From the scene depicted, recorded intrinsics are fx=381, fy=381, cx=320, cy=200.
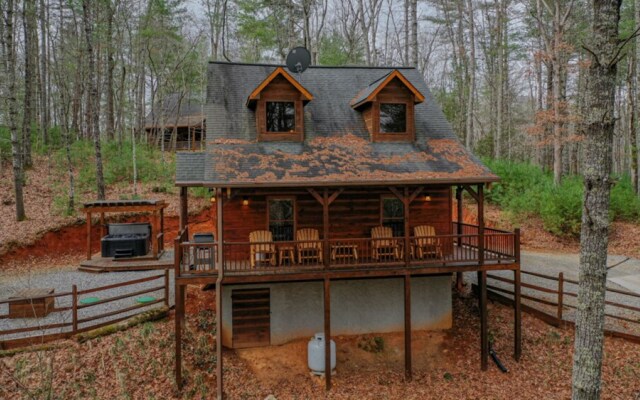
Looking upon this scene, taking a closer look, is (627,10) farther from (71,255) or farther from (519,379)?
(71,255)

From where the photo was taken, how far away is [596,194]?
550 cm

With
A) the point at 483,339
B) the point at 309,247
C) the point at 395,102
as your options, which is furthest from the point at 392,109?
the point at 483,339

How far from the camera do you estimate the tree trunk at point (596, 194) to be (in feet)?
17.5

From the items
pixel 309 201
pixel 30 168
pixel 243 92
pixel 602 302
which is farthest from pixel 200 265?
pixel 30 168

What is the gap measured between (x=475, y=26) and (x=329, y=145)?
23.6 metres

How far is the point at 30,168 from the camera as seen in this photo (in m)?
21.7

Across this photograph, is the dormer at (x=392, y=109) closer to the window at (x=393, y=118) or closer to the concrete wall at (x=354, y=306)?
the window at (x=393, y=118)

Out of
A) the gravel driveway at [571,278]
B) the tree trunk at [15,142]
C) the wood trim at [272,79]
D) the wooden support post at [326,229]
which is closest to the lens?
the wooden support post at [326,229]

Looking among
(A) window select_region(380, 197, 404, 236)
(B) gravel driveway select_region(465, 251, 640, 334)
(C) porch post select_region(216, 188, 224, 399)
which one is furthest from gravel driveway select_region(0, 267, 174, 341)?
(B) gravel driveway select_region(465, 251, 640, 334)

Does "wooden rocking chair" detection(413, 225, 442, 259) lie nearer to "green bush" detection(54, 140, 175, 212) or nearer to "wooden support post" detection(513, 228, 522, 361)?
"wooden support post" detection(513, 228, 522, 361)

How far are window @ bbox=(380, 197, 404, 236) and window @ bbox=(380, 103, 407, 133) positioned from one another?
2.35 metres

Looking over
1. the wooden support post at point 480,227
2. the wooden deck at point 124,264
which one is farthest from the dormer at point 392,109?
the wooden deck at point 124,264

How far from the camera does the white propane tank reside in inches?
401

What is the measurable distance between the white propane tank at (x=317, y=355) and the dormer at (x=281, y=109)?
5984mm
